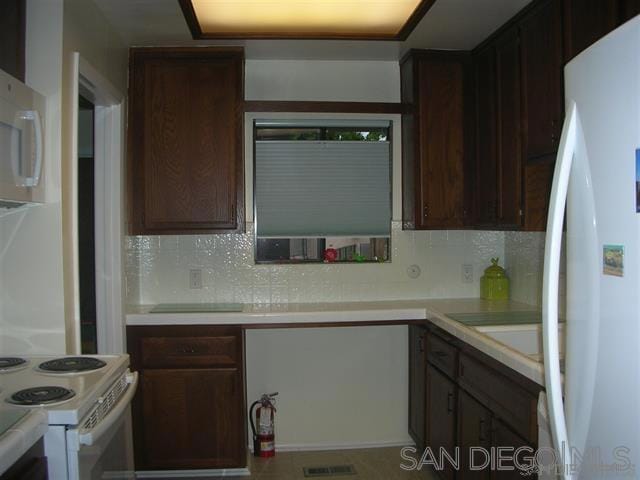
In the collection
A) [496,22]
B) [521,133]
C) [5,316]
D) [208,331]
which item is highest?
[496,22]

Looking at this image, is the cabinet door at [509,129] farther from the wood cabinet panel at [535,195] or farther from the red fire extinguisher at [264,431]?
the red fire extinguisher at [264,431]

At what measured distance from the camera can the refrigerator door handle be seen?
1.13 meters

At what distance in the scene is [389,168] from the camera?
320cm

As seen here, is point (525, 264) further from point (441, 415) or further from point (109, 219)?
point (109, 219)

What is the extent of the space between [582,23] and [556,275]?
134 centimetres

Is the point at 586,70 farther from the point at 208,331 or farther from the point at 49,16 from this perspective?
the point at 208,331

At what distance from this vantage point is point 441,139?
2.94 m

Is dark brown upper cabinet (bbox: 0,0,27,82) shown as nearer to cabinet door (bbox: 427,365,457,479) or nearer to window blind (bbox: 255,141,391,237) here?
window blind (bbox: 255,141,391,237)

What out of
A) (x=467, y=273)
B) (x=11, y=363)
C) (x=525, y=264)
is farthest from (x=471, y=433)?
(x=11, y=363)

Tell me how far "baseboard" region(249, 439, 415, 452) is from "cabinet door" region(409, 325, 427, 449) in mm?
109

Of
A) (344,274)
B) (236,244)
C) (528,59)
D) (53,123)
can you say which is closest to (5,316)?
(53,123)

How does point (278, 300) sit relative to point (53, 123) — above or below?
below

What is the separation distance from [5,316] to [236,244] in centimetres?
143

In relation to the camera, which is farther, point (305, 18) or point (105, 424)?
point (305, 18)
